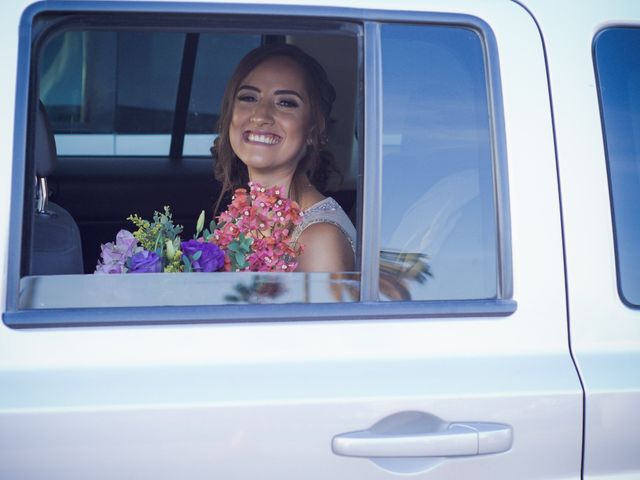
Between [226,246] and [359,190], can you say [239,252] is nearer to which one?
[226,246]

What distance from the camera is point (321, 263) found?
2.47m

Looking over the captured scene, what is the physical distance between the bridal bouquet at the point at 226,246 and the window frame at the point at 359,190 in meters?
0.41

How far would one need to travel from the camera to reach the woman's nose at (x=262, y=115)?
2920 millimetres

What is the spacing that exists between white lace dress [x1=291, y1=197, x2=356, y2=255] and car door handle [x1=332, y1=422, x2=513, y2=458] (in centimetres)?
95

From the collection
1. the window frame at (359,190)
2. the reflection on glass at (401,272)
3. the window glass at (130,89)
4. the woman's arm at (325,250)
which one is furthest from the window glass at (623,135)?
the window glass at (130,89)

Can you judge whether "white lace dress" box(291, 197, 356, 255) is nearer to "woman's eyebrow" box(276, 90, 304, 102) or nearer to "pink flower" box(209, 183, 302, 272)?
"pink flower" box(209, 183, 302, 272)

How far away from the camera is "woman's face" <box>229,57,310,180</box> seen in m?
2.93

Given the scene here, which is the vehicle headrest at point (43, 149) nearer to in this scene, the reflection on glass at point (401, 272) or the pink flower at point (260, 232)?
the pink flower at point (260, 232)

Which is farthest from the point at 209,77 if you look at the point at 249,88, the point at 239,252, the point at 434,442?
the point at 434,442

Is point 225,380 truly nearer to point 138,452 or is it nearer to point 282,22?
point 138,452

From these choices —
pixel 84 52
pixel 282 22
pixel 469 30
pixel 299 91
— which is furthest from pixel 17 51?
pixel 84 52

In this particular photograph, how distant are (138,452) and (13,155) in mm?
608

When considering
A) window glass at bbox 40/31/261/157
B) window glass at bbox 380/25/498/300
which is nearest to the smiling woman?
window glass at bbox 380/25/498/300

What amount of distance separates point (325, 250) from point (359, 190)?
0.65 meters
